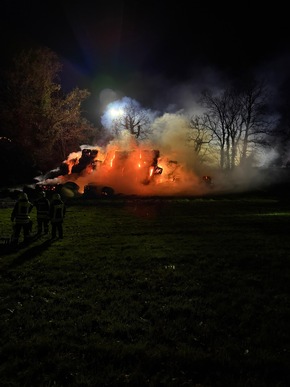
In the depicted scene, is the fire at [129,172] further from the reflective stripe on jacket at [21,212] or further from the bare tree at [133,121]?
the reflective stripe on jacket at [21,212]

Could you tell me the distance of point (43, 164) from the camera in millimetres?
55719

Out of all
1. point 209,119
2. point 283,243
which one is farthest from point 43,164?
point 283,243

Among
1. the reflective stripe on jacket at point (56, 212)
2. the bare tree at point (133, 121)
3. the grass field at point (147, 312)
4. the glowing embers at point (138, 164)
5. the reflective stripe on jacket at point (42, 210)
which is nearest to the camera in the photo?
the grass field at point (147, 312)

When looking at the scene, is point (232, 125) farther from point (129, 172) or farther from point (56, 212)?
point (56, 212)

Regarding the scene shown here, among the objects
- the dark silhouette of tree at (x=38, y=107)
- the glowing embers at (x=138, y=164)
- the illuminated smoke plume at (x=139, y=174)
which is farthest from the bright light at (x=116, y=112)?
the glowing embers at (x=138, y=164)

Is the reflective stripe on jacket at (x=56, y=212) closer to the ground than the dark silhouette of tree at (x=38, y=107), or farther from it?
Result: closer to the ground

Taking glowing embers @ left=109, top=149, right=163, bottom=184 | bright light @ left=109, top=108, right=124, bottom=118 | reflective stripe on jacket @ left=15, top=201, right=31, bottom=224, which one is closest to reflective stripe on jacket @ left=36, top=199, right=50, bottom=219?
reflective stripe on jacket @ left=15, top=201, right=31, bottom=224

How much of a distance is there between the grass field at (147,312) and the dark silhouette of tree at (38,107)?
133ft

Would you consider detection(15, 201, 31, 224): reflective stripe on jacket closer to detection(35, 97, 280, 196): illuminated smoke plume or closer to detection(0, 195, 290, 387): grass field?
detection(0, 195, 290, 387): grass field

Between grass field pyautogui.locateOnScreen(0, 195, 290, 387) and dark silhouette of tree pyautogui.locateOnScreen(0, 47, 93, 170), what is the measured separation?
40596 mm

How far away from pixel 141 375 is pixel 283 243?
11164mm

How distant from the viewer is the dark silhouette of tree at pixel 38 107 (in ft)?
166

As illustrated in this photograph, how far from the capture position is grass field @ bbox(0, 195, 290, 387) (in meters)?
5.52

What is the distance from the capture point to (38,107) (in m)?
52.0
